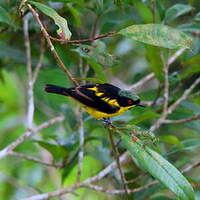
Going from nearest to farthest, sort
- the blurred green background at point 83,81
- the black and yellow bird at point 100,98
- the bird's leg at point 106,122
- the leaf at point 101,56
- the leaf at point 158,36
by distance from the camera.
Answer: the leaf at point 158,36 < the leaf at point 101,56 < the bird's leg at point 106,122 < the black and yellow bird at point 100,98 < the blurred green background at point 83,81

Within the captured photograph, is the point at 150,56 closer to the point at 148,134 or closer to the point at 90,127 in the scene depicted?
the point at 90,127

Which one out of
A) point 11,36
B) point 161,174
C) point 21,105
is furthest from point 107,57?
point 21,105

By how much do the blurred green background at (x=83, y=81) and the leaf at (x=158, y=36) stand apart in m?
0.29

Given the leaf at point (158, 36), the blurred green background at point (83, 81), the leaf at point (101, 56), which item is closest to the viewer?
the leaf at point (158, 36)

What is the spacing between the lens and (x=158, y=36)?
1.84m

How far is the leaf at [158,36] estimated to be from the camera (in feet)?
5.97

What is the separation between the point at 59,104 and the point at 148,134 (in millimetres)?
1451

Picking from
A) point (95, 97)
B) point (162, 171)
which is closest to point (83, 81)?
point (95, 97)

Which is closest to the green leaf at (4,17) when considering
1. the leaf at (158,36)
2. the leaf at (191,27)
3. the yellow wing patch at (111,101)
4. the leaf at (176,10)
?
the yellow wing patch at (111,101)

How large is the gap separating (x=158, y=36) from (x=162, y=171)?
528 millimetres

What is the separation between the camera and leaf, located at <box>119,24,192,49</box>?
1.82 metres

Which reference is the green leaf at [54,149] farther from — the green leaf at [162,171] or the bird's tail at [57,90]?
the green leaf at [162,171]

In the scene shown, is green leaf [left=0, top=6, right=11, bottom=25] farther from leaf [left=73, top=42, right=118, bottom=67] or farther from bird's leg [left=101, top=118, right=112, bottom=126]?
bird's leg [left=101, top=118, right=112, bottom=126]

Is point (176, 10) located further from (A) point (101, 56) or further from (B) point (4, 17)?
(B) point (4, 17)
